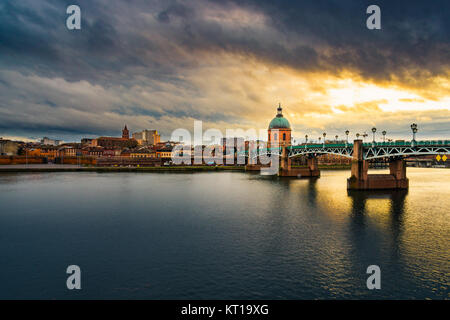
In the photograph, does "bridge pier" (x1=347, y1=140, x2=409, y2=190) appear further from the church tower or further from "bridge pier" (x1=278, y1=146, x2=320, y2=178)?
the church tower

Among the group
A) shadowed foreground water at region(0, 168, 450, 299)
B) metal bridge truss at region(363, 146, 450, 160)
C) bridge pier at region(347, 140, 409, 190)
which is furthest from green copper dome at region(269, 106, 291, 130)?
shadowed foreground water at region(0, 168, 450, 299)

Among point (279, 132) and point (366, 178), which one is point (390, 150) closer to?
point (366, 178)

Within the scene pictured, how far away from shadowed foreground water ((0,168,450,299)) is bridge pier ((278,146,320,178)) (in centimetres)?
5632

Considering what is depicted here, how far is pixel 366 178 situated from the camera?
193 feet

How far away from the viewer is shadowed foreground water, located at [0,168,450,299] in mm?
16266

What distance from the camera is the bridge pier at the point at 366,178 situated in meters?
58.6

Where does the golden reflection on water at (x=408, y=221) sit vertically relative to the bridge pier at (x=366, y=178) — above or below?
below

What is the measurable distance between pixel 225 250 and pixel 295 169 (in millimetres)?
82357

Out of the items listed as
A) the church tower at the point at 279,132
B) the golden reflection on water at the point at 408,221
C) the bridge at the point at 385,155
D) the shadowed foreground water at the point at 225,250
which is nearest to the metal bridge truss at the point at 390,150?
the bridge at the point at 385,155

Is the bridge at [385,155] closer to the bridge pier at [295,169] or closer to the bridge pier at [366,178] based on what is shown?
the bridge pier at [366,178]

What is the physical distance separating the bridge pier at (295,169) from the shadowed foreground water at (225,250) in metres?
56.3

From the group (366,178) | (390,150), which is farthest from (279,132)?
(390,150)
